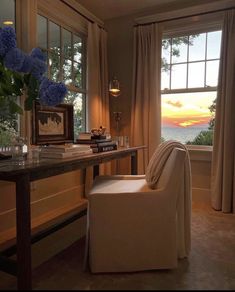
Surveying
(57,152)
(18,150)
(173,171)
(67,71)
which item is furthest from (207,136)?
(18,150)

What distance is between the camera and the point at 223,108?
118 inches

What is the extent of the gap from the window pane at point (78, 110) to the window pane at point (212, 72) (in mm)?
1636

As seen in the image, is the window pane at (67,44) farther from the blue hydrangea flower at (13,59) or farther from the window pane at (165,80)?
the blue hydrangea flower at (13,59)

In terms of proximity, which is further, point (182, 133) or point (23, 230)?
point (182, 133)

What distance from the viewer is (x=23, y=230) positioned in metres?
1.40

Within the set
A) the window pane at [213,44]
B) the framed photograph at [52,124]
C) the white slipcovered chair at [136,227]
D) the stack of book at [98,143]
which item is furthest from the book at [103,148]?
the window pane at [213,44]

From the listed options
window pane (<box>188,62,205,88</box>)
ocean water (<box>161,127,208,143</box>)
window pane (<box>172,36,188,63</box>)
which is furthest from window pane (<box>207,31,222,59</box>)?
ocean water (<box>161,127,208,143</box>)

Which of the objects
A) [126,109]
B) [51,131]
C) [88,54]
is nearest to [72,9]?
[88,54]

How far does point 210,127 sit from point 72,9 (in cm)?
222

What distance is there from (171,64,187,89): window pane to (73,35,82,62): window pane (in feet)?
4.12

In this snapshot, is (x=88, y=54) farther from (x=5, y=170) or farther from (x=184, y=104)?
(x=5, y=170)

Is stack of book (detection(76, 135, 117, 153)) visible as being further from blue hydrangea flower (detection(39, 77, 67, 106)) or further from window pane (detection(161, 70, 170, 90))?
window pane (detection(161, 70, 170, 90))

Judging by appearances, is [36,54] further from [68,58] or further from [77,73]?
[77,73]

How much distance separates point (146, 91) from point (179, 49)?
0.71 m
